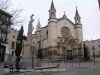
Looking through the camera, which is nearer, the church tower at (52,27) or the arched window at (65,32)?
the church tower at (52,27)

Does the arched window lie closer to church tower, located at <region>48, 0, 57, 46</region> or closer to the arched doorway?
the arched doorway

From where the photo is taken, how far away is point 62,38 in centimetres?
4188

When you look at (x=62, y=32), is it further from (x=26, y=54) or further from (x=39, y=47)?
(x=26, y=54)

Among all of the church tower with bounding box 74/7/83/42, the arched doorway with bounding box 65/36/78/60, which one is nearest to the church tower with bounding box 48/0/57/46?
the arched doorway with bounding box 65/36/78/60

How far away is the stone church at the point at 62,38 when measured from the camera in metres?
40.0

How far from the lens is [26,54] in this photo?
1741 centimetres

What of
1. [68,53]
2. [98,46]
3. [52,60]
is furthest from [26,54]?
[98,46]

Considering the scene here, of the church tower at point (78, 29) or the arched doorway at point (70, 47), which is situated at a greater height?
the church tower at point (78, 29)

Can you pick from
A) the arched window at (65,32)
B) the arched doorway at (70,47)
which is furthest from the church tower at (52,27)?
the arched doorway at (70,47)

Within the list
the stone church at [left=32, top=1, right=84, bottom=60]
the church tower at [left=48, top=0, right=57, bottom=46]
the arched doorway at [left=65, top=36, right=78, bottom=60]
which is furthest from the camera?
the arched doorway at [left=65, top=36, right=78, bottom=60]

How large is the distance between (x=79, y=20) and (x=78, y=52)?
11876mm

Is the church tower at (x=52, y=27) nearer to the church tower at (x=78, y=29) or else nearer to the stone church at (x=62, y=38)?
the stone church at (x=62, y=38)

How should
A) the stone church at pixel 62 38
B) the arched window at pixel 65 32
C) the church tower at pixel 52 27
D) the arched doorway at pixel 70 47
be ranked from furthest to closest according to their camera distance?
Result: 1. the arched window at pixel 65 32
2. the arched doorway at pixel 70 47
3. the church tower at pixel 52 27
4. the stone church at pixel 62 38

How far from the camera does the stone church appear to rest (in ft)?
131
